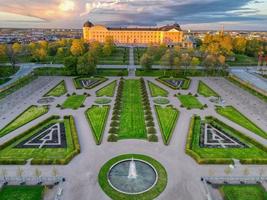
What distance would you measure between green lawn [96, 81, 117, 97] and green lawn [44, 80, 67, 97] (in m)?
7.89

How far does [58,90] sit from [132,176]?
111ft

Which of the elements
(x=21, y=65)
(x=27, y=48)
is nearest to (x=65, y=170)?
(x=21, y=65)

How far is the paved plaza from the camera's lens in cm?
2086

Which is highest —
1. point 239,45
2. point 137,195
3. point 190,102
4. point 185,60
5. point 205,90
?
point 239,45

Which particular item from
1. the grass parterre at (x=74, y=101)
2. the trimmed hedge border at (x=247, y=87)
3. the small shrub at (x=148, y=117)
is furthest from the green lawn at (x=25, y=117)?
the trimmed hedge border at (x=247, y=87)

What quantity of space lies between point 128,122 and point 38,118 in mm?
14676

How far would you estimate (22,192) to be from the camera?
20.4 m

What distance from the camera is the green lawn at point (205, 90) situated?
4806 cm

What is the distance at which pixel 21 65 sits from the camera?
75.6 meters

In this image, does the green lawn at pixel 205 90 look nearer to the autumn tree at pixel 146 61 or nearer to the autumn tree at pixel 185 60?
the autumn tree at pixel 185 60

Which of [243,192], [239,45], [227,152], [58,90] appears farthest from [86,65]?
[239,45]

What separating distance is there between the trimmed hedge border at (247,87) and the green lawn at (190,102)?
14.2m

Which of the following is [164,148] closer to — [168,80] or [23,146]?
[23,146]

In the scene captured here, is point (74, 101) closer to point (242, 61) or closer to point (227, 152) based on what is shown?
point (227, 152)
